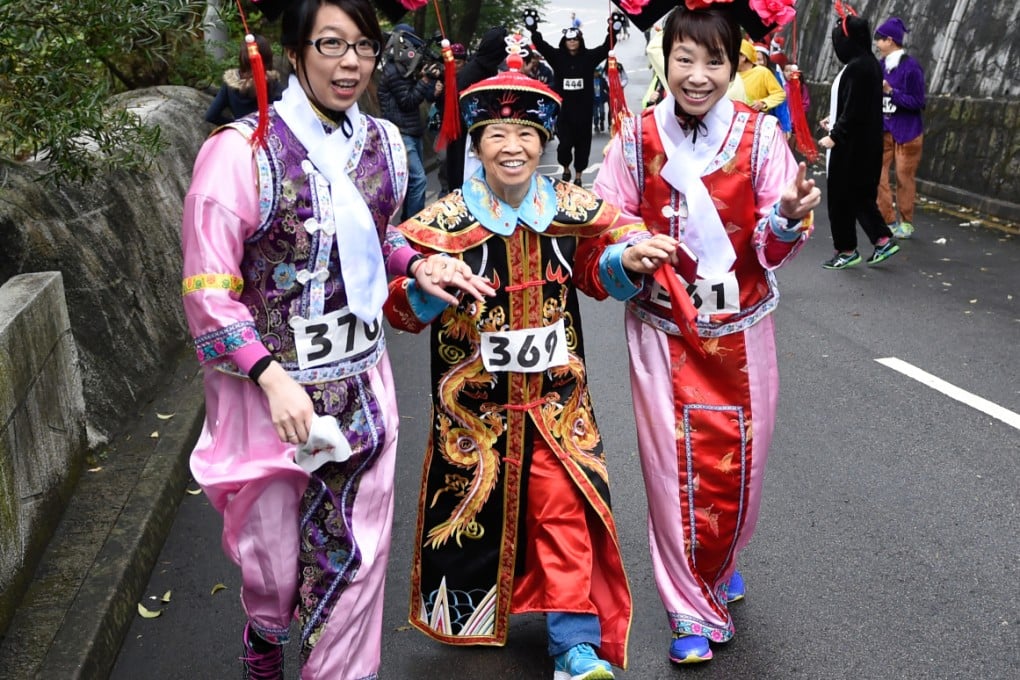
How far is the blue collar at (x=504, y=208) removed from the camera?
11.2ft

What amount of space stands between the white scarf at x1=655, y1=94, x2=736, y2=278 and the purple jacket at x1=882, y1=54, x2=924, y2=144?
6879 mm

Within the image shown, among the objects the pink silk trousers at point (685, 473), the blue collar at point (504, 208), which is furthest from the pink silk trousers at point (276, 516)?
the pink silk trousers at point (685, 473)

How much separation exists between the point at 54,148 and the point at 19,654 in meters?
2.25

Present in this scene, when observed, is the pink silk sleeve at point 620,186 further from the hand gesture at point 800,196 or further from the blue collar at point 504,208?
Result: the hand gesture at point 800,196

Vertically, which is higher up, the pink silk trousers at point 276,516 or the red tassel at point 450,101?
the red tassel at point 450,101

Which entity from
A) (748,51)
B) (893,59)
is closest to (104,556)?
(748,51)

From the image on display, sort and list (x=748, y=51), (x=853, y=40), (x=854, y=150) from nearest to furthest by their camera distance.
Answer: (x=748, y=51)
(x=853, y=40)
(x=854, y=150)

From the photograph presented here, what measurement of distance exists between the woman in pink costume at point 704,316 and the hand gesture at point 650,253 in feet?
0.48

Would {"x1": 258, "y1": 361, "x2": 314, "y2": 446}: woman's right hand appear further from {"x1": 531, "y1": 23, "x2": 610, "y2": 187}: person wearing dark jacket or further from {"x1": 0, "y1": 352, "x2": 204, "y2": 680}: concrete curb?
{"x1": 531, "y1": 23, "x2": 610, "y2": 187}: person wearing dark jacket

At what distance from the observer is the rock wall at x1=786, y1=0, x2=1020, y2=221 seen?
11.4 metres

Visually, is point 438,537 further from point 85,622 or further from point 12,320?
point 12,320

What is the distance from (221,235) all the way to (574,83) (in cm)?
1079

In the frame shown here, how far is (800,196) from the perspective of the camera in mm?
3295

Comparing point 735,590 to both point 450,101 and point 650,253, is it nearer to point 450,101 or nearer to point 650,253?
point 650,253
